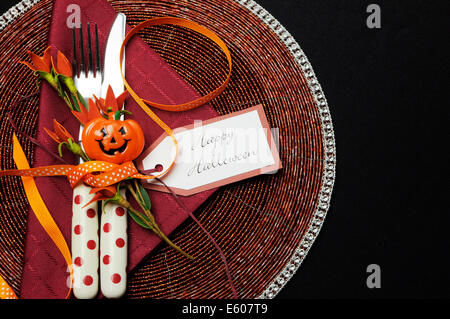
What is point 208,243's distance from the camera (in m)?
0.52

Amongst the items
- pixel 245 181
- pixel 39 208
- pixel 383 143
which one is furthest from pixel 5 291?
pixel 383 143

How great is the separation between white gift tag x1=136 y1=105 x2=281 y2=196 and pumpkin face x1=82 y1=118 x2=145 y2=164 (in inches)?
1.5

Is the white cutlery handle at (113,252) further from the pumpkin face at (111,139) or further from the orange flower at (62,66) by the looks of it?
the orange flower at (62,66)

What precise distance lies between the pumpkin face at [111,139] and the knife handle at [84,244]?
47 millimetres

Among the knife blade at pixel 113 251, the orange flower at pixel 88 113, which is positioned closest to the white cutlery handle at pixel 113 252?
the knife blade at pixel 113 251

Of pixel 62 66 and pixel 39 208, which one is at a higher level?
pixel 62 66

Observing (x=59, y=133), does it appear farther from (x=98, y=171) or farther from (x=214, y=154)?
(x=214, y=154)

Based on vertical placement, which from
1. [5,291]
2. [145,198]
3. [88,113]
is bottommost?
[5,291]

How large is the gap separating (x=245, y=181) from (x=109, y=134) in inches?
7.1

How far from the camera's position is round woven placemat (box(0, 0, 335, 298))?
51 cm

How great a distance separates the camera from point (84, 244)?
1.54 ft

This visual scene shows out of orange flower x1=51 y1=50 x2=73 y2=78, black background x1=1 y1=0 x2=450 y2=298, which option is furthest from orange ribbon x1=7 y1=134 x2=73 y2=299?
black background x1=1 y1=0 x2=450 y2=298

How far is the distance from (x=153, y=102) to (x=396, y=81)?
13.1 inches

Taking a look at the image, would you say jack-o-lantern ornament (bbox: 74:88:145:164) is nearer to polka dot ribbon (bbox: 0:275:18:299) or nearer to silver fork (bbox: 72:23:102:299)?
silver fork (bbox: 72:23:102:299)
